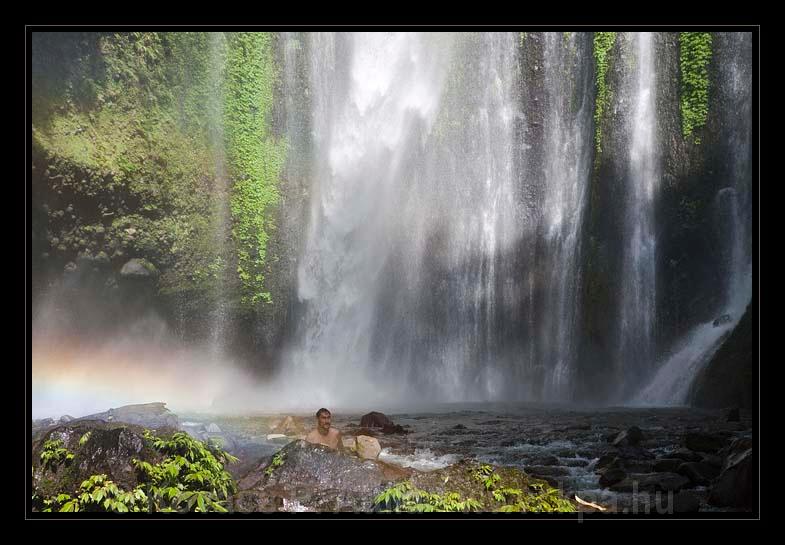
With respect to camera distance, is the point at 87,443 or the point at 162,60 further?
the point at 162,60

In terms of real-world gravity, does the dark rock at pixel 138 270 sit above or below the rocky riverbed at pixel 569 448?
above

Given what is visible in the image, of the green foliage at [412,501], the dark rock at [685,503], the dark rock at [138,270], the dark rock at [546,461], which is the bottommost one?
the dark rock at [685,503]

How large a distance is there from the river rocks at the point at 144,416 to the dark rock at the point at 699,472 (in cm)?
476

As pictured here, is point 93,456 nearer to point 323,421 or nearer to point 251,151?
point 323,421

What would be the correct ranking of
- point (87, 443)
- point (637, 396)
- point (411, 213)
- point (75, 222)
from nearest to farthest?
point (87, 443) → point (75, 222) → point (637, 396) → point (411, 213)

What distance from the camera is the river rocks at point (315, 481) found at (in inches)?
210

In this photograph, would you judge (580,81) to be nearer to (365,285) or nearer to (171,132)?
(365,285)

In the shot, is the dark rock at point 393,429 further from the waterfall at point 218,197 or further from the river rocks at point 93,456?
the waterfall at point 218,197

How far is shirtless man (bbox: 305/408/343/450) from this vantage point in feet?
19.5

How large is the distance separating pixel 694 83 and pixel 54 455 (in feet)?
31.4

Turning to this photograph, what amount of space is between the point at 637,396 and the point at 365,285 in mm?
4432

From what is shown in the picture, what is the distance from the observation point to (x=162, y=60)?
8.74 m

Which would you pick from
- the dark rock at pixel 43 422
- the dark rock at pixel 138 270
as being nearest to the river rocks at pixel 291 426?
the dark rock at pixel 43 422
